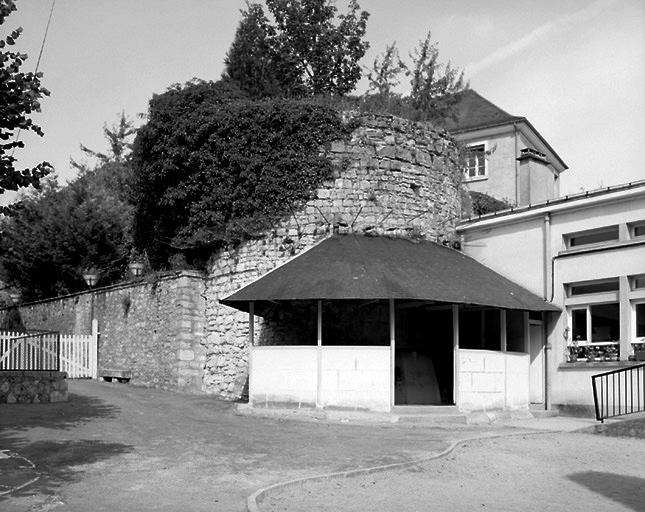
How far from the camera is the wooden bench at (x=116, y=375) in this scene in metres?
21.5

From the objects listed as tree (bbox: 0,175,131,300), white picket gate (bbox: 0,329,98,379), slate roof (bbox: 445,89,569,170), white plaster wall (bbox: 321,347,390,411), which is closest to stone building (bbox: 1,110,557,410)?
white plaster wall (bbox: 321,347,390,411)

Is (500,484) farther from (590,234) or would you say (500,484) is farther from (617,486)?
(590,234)

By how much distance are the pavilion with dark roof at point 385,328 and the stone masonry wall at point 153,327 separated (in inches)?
90.5

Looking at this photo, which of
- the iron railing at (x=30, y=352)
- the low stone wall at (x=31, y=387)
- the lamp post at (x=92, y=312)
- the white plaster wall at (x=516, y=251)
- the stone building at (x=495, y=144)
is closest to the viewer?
the low stone wall at (x=31, y=387)

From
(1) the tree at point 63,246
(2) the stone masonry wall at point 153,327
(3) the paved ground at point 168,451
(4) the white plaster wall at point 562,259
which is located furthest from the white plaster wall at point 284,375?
(1) the tree at point 63,246

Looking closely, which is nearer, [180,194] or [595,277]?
[595,277]

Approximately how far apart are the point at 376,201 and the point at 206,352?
5480 millimetres

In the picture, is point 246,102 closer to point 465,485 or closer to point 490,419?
point 490,419

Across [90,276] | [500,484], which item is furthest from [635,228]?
[90,276]

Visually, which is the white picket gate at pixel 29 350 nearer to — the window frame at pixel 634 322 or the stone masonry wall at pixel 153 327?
the stone masonry wall at pixel 153 327

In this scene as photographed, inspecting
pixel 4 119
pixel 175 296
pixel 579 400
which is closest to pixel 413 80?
pixel 175 296

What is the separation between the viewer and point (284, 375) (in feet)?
Result: 51.9

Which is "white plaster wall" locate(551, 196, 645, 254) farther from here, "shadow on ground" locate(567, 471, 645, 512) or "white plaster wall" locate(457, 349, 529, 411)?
"shadow on ground" locate(567, 471, 645, 512)

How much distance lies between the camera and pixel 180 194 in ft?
65.2
